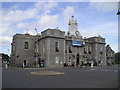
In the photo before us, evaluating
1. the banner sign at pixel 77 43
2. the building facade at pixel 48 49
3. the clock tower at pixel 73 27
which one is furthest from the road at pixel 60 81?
the clock tower at pixel 73 27

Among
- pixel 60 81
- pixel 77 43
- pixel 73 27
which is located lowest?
pixel 60 81

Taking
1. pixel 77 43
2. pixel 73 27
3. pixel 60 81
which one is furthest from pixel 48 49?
pixel 60 81

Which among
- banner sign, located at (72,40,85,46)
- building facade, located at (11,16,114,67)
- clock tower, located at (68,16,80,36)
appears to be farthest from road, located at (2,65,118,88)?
clock tower, located at (68,16,80,36)

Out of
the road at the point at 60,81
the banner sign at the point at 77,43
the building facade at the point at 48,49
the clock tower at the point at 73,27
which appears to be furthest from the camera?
the clock tower at the point at 73,27

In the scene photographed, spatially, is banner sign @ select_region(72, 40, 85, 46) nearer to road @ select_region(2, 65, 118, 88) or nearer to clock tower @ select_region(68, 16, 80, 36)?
clock tower @ select_region(68, 16, 80, 36)

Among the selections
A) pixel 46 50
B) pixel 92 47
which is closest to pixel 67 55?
pixel 46 50

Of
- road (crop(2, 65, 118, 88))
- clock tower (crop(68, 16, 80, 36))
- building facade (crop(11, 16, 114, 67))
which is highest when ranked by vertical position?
clock tower (crop(68, 16, 80, 36))

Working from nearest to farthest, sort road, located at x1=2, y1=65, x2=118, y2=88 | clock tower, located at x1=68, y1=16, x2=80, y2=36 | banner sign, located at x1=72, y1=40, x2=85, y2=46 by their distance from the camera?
road, located at x1=2, y1=65, x2=118, y2=88 → banner sign, located at x1=72, y1=40, x2=85, y2=46 → clock tower, located at x1=68, y1=16, x2=80, y2=36

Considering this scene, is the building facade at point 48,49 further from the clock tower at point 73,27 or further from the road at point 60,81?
the road at point 60,81

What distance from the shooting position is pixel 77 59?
2180 inches

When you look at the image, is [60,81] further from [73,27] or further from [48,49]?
[73,27]

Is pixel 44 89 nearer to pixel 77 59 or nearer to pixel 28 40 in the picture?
pixel 28 40

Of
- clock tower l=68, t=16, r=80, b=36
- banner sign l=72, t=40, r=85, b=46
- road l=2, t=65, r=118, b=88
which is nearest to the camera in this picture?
road l=2, t=65, r=118, b=88

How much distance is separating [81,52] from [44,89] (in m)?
46.6
